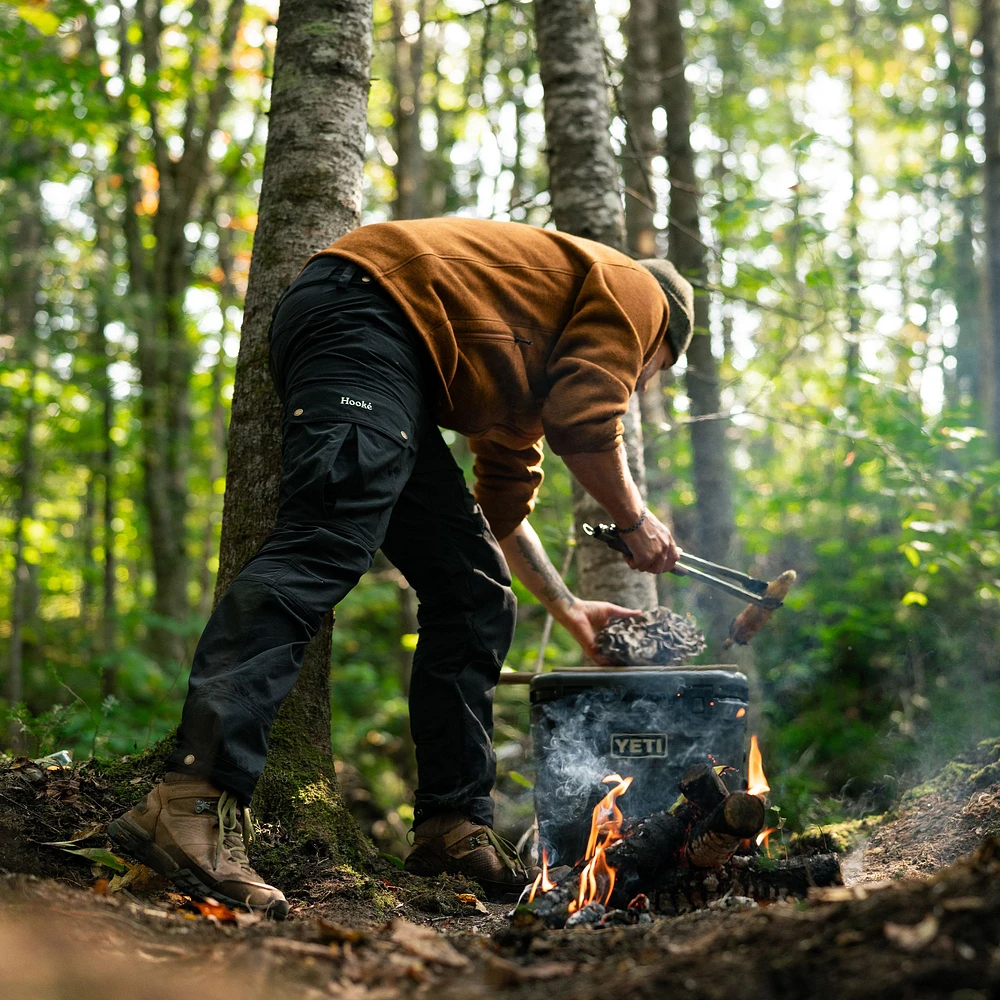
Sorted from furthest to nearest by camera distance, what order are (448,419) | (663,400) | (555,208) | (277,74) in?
(663,400), (555,208), (277,74), (448,419)

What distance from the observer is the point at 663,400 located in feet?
26.7

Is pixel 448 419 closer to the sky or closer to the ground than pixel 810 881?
closer to the sky

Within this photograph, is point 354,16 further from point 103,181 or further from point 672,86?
point 103,181

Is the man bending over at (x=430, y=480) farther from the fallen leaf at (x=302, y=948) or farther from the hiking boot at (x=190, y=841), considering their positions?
the fallen leaf at (x=302, y=948)

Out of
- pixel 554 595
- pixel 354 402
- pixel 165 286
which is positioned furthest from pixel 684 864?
pixel 165 286

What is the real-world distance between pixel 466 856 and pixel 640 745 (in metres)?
0.71

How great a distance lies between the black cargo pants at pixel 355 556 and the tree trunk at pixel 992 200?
10410 mm

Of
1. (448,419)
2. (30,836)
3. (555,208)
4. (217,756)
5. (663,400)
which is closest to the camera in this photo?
(217,756)

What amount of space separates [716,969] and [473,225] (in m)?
2.38

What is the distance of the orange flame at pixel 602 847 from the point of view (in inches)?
104

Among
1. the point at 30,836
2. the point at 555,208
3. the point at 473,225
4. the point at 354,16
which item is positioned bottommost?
the point at 30,836

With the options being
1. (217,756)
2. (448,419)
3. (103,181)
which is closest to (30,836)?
(217,756)

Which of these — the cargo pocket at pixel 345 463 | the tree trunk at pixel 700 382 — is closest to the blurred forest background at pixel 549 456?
the tree trunk at pixel 700 382

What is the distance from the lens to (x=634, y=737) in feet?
10.2
